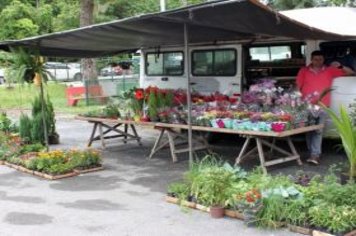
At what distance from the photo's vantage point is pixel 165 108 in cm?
903

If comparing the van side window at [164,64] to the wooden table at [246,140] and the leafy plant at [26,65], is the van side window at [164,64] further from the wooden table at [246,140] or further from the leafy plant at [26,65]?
the leafy plant at [26,65]

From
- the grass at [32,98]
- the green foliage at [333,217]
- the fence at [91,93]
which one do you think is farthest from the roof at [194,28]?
the fence at [91,93]

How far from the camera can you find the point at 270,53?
9766 mm

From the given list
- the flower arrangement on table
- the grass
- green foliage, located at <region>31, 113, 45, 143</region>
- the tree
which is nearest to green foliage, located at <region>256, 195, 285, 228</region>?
the flower arrangement on table

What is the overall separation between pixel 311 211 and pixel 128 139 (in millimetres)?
6519

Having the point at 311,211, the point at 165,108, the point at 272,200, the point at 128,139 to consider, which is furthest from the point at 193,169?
the point at 128,139

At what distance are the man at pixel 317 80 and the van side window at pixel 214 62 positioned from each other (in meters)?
1.85

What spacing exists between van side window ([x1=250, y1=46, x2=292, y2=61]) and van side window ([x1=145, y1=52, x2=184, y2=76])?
1864mm

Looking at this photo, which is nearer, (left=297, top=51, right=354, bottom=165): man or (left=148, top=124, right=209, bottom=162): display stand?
(left=297, top=51, right=354, bottom=165): man

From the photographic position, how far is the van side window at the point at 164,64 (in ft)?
37.6

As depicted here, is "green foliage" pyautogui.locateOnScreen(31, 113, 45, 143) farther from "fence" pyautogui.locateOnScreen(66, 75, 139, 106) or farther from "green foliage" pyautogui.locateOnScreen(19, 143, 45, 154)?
"fence" pyautogui.locateOnScreen(66, 75, 139, 106)

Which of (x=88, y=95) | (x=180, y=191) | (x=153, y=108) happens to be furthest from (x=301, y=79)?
(x=88, y=95)

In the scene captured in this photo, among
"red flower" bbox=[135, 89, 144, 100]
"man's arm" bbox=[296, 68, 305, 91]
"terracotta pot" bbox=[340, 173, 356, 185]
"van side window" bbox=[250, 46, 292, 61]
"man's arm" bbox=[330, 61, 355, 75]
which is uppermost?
"van side window" bbox=[250, 46, 292, 61]

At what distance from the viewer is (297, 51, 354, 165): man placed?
328 inches
